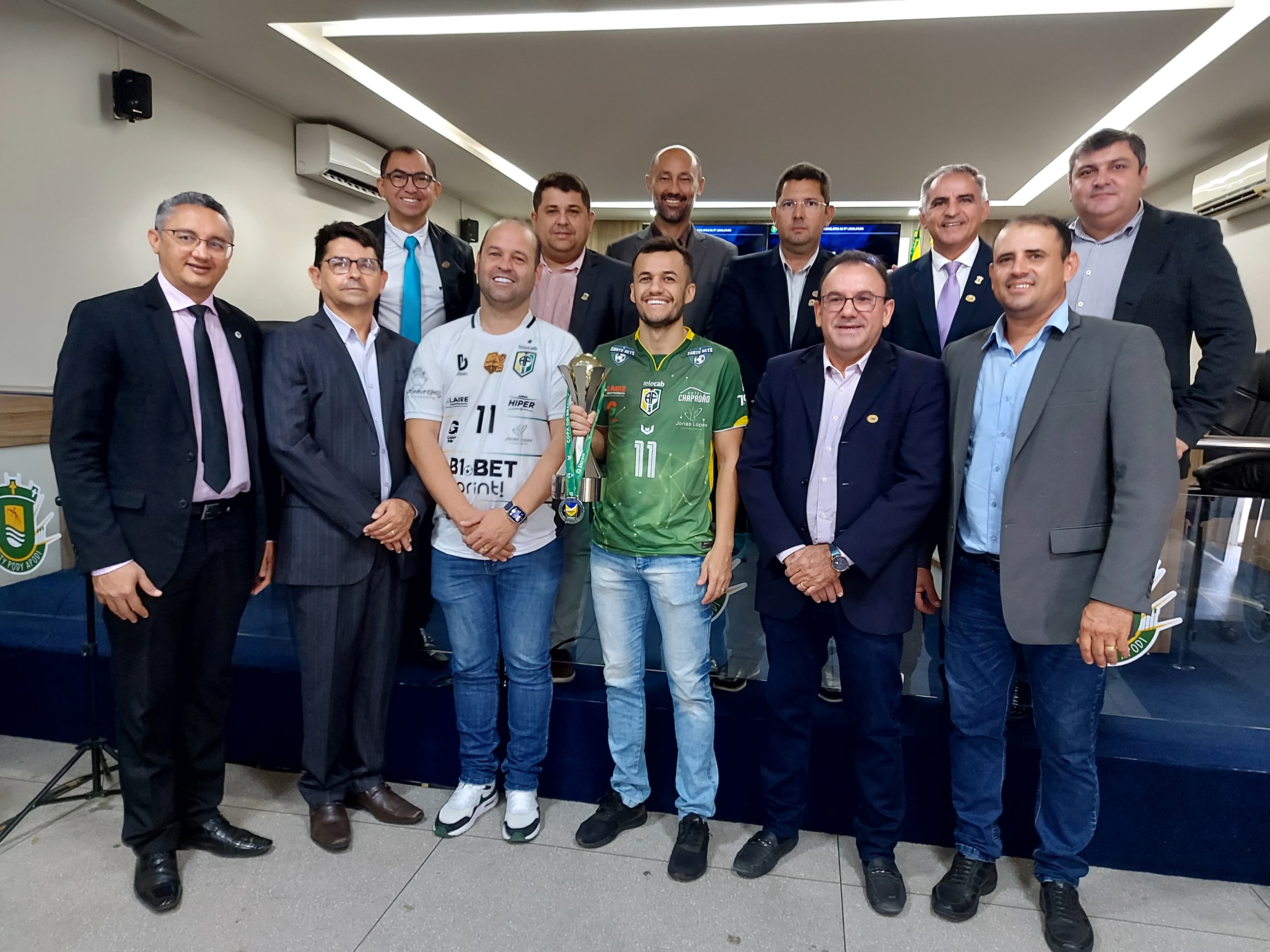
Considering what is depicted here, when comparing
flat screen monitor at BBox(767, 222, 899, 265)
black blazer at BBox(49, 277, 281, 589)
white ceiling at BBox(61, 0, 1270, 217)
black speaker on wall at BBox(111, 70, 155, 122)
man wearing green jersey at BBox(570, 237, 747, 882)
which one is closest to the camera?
black blazer at BBox(49, 277, 281, 589)

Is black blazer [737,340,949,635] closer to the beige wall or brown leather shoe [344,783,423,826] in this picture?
brown leather shoe [344,783,423,826]

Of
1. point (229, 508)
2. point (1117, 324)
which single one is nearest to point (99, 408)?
point (229, 508)

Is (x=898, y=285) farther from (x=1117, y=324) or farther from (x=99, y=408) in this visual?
(x=99, y=408)

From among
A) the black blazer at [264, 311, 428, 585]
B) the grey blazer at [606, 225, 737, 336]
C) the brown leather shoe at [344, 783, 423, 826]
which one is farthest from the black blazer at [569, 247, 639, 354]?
the brown leather shoe at [344, 783, 423, 826]

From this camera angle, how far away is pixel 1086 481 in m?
1.77

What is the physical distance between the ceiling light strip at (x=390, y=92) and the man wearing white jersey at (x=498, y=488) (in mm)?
3580

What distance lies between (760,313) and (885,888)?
180cm

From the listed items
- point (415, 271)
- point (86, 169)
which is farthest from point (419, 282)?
point (86, 169)

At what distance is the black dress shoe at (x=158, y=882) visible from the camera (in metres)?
1.92

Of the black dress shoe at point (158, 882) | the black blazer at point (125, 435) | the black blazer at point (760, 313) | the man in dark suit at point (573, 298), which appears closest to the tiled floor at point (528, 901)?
the black dress shoe at point (158, 882)

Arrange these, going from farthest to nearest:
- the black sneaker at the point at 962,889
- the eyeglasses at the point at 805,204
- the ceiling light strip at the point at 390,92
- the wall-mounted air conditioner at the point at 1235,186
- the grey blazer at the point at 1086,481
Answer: the wall-mounted air conditioner at the point at 1235,186 < the ceiling light strip at the point at 390,92 < the eyeglasses at the point at 805,204 < the black sneaker at the point at 962,889 < the grey blazer at the point at 1086,481

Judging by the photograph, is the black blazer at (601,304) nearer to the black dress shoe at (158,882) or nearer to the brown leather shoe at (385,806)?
the brown leather shoe at (385,806)

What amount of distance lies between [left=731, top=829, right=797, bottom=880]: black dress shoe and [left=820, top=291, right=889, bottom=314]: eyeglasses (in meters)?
1.50

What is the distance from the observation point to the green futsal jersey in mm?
2045
